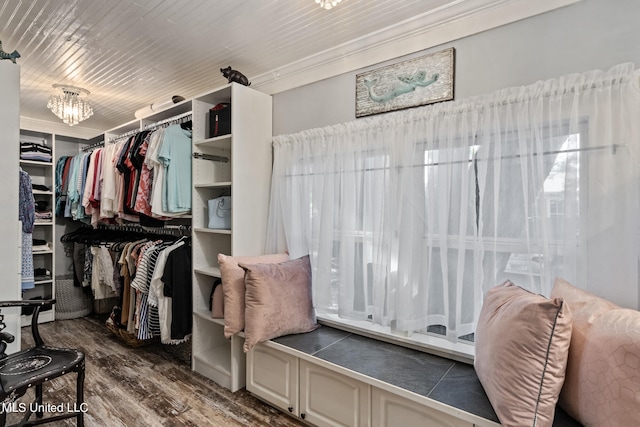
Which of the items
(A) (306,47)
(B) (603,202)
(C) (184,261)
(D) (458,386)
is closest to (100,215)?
(C) (184,261)

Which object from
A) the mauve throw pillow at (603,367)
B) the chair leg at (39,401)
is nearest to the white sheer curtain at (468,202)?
the mauve throw pillow at (603,367)

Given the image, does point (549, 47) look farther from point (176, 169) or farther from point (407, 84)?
point (176, 169)

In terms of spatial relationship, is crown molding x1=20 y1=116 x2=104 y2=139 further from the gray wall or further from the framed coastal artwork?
the gray wall

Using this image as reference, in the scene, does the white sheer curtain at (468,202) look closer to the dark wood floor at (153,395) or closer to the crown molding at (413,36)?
the crown molding at (413,36)

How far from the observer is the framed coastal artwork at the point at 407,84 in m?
1.99

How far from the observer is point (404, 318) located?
2041mm

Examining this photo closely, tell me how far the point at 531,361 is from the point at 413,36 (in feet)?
6.10

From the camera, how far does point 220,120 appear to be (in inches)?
104

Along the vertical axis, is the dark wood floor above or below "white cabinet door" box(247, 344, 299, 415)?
below

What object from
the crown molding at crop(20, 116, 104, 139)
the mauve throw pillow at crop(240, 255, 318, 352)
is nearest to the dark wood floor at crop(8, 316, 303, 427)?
the mauve throw pillow at crop(240, 255, 318, 352)

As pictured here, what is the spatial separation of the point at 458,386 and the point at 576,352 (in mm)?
567

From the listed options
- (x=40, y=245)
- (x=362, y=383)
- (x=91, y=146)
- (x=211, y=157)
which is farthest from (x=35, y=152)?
(x=362, y=383)

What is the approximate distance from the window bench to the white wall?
1.53m

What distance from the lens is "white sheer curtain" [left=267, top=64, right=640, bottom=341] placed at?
58.8 inches
